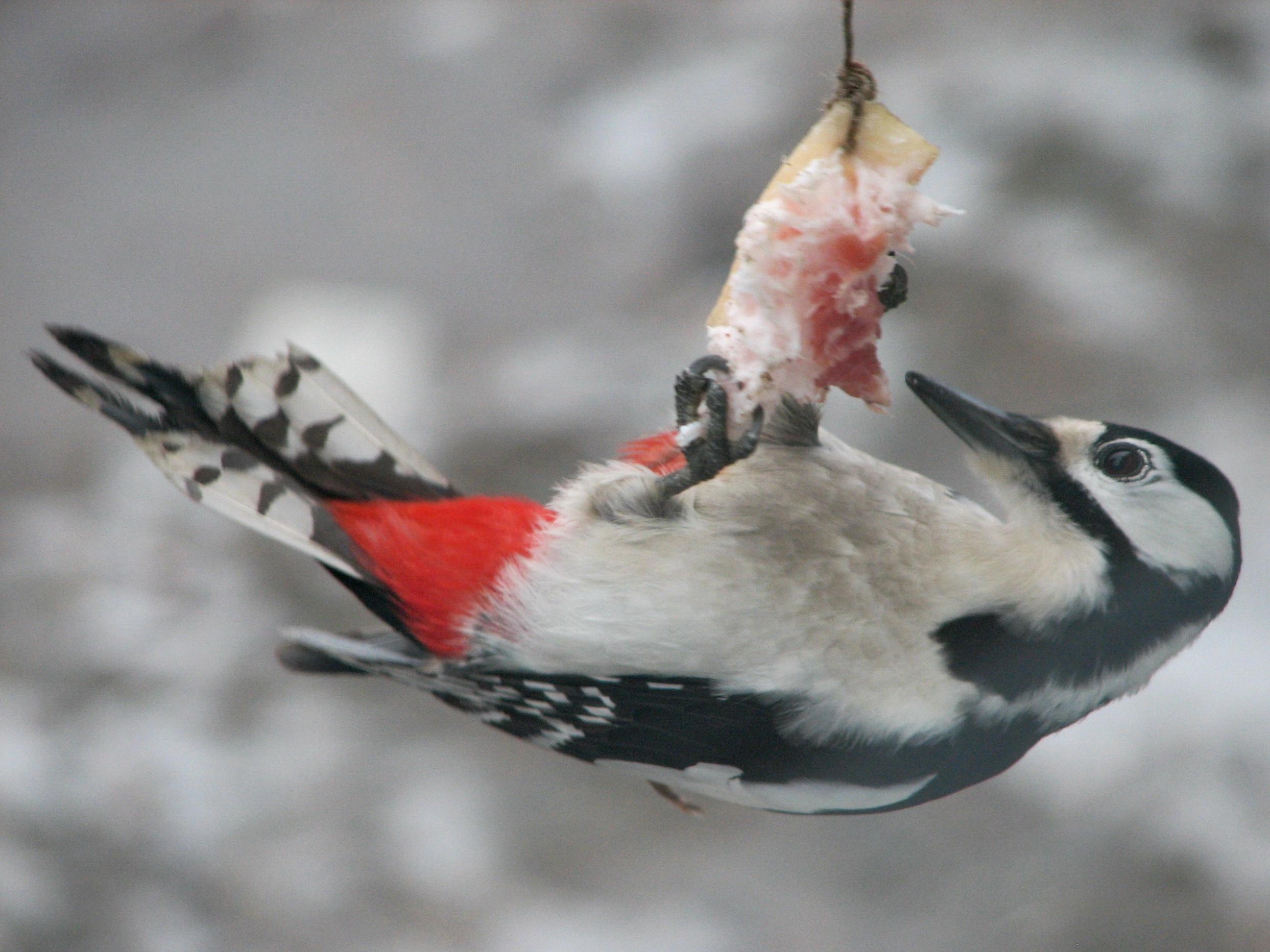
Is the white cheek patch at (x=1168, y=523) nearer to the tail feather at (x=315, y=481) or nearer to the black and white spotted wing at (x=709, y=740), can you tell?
the black and white spotted wing at (x=709, y=740)

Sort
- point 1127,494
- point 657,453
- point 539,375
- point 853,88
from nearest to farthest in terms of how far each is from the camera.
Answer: point 853,88 → point 1127,494 → point 657,453 → point 539,375

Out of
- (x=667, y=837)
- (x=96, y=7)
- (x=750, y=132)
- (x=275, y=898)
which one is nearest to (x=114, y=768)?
(x=275, y=898)

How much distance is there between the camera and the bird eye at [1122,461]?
78cm

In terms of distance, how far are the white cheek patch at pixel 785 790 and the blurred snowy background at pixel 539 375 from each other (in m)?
0.55

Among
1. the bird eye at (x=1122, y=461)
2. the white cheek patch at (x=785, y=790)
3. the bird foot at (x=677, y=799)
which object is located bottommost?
the bird foot at (x=677, y=799)

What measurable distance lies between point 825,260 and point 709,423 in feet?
0.48

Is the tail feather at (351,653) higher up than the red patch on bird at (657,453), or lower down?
lower down

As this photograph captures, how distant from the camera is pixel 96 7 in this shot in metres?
3.59

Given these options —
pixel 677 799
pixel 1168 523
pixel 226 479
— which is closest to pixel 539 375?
pixel 677 799

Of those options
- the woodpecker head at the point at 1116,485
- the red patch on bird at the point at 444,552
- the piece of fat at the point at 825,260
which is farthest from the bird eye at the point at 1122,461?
the red patch on bird at the point at 444,552

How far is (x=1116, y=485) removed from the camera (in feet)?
2.58

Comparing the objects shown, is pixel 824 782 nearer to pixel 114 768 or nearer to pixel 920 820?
pixel 920 820

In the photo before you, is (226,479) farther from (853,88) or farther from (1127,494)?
(1127,494)

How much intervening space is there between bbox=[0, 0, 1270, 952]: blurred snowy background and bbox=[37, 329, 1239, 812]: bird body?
0.42m
